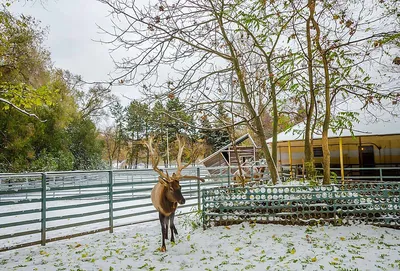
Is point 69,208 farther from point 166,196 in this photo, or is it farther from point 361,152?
point 361,152

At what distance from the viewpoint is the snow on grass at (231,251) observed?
13.8 feet

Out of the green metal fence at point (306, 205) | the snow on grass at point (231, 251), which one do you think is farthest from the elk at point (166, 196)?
the green metal fence at point (306, 205)

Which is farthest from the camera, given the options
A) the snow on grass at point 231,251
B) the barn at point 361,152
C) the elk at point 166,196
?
the barn at point 361,152

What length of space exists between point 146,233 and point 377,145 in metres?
12.7

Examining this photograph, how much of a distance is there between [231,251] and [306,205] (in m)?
2.12

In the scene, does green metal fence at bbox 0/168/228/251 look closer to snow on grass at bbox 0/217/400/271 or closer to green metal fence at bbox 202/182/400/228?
snow on grass at bbox 0/217/400/271

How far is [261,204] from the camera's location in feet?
20.9

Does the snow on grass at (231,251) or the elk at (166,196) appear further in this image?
the elk at (166,196)

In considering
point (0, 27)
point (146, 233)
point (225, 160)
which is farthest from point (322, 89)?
point (225, 160)

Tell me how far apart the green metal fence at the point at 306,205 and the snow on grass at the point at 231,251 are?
24 centimetres

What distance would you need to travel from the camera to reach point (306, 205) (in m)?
6.11

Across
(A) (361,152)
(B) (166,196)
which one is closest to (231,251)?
(B) (166,196)

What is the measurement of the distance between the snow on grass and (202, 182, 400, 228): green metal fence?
236 mm

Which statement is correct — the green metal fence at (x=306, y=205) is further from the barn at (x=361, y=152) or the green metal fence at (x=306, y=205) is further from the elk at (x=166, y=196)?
the barn at (x=361, y=152)
